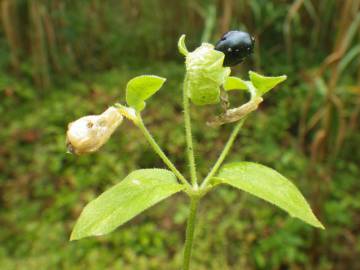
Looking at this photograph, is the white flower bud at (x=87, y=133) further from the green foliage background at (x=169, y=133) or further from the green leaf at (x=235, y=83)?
the green foliage background at (x=169, y=133)

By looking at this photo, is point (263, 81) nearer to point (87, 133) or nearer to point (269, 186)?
point (269, 186)

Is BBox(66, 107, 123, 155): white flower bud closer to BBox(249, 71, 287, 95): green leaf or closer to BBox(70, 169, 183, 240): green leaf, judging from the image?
BBox(70, 169, 183, 240): green leaf

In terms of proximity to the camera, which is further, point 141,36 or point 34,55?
point 141,36

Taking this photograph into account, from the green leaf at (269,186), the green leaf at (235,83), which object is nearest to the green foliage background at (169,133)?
the green leaf at (235,83)

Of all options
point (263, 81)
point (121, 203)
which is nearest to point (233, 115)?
point (263, 81)

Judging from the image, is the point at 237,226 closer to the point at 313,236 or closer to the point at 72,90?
the point at 313,236

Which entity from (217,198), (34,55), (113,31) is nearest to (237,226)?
(217,198)

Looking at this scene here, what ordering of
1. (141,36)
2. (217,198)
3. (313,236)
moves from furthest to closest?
(141,36)
(217,198)
(313,236)
